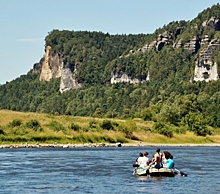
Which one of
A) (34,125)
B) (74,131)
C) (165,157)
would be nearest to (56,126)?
(74,131)

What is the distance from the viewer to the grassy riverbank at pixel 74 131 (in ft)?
441

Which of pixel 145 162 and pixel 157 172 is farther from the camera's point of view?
pixel 145 162

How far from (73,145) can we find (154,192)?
8284 centimetres

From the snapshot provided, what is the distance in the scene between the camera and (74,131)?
470 ft

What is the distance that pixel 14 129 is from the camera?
446ft

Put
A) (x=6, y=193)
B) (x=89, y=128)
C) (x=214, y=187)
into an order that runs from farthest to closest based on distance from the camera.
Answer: (x=89, y=128) < (x=214, y=187) < (x=6, y=193)

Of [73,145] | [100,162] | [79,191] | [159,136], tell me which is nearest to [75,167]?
[100,162]

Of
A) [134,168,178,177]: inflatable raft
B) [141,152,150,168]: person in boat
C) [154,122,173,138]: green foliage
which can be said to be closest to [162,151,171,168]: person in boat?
[134,168,178,177]: inflatable raft

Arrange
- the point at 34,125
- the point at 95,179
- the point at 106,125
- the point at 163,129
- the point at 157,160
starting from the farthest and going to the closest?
the point at 163,129
the point at 106,125
the point at 34,125
the point at 157,160
the point at 95,179

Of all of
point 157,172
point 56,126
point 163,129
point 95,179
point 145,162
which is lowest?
point 95,179

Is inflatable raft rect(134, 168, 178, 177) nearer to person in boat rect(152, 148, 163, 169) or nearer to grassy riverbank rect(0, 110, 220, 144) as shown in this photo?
person in boat rect(152, 148, 163, 169)

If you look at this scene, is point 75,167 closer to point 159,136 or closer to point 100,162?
point 100,162

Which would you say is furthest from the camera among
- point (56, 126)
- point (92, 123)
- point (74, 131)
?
point (92, 123)

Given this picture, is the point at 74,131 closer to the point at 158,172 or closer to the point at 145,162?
the point at 145,162
